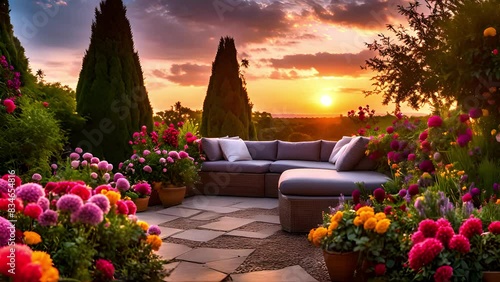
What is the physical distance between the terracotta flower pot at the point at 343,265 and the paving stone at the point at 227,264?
2.55ft

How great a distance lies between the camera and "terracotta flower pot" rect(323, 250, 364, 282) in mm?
2969

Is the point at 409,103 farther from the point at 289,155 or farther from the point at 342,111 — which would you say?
the point at 289,155

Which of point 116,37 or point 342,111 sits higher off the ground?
point 116,37

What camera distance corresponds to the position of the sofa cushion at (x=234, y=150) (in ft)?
25.4

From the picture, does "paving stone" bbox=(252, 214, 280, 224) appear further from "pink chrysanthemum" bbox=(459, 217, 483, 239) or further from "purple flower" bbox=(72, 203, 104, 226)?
"purple flower" bbox=(72, 203, 104, 226)

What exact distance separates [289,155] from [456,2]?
4586 millimetres

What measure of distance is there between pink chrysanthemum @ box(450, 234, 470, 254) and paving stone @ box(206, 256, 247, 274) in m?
1.58

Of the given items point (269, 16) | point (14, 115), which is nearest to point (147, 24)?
point (269, 16)

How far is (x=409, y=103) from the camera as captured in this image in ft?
35.7

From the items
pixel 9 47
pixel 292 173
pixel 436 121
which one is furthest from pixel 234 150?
pixel 436 121

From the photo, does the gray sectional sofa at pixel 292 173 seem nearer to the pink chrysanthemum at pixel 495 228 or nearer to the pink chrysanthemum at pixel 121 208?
the pink chrysanthemum at pixel 495 228

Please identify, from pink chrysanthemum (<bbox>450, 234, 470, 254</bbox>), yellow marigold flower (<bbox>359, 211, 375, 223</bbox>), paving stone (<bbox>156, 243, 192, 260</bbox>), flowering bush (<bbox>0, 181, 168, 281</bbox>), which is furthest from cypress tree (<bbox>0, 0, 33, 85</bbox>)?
pink chrysanthemum (<bbox>450, 234, 470, 254</bbox>)

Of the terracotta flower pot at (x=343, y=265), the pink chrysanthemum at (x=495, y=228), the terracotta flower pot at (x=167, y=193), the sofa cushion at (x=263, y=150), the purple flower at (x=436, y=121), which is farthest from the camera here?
the sofa cushion at (x=263, y=150)

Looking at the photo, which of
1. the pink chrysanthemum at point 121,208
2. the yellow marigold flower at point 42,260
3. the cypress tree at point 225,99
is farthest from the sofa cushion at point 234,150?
the yellow marigold flower at point 42,260
